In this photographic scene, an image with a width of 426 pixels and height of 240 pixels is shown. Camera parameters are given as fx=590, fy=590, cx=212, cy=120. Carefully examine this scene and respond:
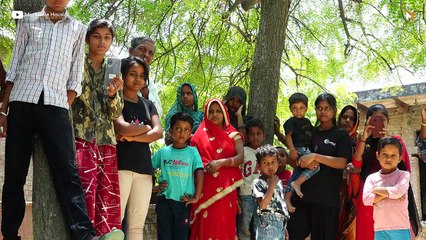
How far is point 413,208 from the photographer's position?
17.1 ft

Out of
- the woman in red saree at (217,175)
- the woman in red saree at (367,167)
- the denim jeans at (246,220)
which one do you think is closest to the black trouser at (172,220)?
the woman in red saree at (217,175)

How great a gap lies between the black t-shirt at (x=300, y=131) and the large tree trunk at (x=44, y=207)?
2744mm

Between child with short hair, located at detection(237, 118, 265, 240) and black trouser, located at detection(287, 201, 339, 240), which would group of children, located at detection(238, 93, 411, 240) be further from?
black trouser, located at detection(287, 201, 339, 240)

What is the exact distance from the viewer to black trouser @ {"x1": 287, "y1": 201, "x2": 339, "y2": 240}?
530 cm

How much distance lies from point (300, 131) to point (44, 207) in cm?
287

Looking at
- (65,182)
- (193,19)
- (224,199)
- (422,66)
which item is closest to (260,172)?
(224,199)

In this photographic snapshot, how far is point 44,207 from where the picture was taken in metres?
3.54

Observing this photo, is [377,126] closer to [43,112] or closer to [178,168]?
[178,168]

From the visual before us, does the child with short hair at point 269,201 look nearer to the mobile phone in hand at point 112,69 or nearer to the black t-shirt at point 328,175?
the black t-shirt at point 328,175

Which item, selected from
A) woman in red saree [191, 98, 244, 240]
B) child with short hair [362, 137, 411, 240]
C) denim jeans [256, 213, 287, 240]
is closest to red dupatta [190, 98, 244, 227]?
woman in red saree [191, 98, 244, 240]

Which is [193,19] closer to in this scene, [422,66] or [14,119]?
[422,66]

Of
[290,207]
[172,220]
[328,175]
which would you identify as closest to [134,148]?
[172,220]

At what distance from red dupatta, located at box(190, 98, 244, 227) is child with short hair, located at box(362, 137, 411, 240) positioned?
3.84 feet

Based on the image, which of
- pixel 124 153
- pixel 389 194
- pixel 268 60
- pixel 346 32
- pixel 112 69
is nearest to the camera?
pixel 112 69
